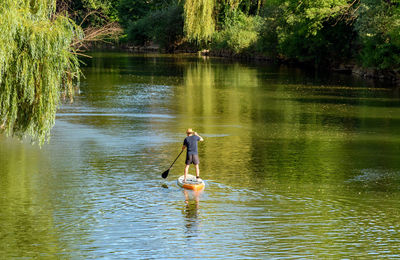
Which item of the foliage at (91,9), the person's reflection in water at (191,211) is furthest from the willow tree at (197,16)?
the person's reflection in water at (191,211)

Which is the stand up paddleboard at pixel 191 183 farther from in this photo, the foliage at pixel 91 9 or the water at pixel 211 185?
the foliage at pixel 91 9

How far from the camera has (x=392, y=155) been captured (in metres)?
23.5

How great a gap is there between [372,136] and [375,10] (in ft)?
87.3

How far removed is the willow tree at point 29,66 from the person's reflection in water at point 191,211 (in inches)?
154

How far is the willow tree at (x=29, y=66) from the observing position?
1714 centimetres

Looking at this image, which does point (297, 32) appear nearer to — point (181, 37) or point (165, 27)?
point (181, 37)

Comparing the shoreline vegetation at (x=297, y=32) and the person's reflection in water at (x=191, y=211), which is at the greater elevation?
the shoreline vegetation at (x=297, y=32)

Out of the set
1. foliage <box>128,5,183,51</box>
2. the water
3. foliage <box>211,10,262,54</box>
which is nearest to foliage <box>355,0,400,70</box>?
the water

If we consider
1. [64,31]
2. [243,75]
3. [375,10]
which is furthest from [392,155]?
[243,75]

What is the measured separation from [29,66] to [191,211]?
5.27 meters

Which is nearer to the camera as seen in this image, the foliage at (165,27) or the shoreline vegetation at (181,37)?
the shoreline vegetation at (181,37)

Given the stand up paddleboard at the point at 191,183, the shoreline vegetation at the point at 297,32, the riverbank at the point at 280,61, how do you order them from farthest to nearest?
1. the riverbank at the point at 280,61
2. the shoreline vegetation at the point at 297,32
3. the stand up paddleboard at the point at 191,183

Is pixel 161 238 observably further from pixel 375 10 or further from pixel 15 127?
pixel 375 10

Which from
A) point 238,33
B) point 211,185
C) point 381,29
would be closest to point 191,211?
point 211,185
